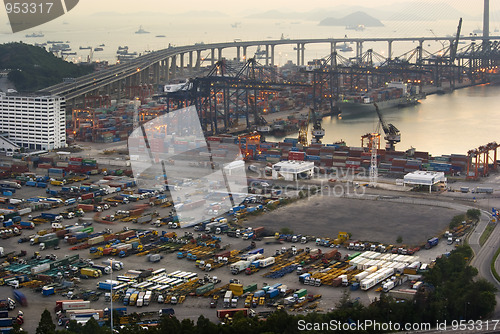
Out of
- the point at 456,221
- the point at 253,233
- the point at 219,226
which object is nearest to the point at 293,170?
the point at 219,226

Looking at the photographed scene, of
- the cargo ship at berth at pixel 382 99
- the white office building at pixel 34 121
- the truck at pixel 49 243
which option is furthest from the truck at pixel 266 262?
the cargo ship at berth at pixel 382 99

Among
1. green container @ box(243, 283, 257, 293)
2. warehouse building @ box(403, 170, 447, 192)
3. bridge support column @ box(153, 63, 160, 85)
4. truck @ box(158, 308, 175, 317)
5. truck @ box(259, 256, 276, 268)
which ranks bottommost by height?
truck @ box(158, 308, 175, 317)

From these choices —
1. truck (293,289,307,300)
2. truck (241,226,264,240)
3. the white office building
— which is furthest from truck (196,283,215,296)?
the white office building

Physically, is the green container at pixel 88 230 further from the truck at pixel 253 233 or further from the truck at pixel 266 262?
the truck at pixel 266 262

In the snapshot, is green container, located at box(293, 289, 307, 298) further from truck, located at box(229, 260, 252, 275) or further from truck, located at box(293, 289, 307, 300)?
truck, located at box(229, 260, 252, 275)

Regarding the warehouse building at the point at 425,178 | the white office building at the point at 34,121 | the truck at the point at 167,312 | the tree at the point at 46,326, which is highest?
the white office building at the point at 34,121

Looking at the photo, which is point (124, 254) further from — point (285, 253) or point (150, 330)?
point (150, 330)

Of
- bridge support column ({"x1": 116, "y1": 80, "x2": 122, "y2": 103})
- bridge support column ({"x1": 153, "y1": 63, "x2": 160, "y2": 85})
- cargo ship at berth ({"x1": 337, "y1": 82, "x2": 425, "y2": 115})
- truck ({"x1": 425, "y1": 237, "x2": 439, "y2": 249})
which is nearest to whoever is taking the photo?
truck ({"x1": 425, "y1": 237, "x2": 439, "y2": 249})
